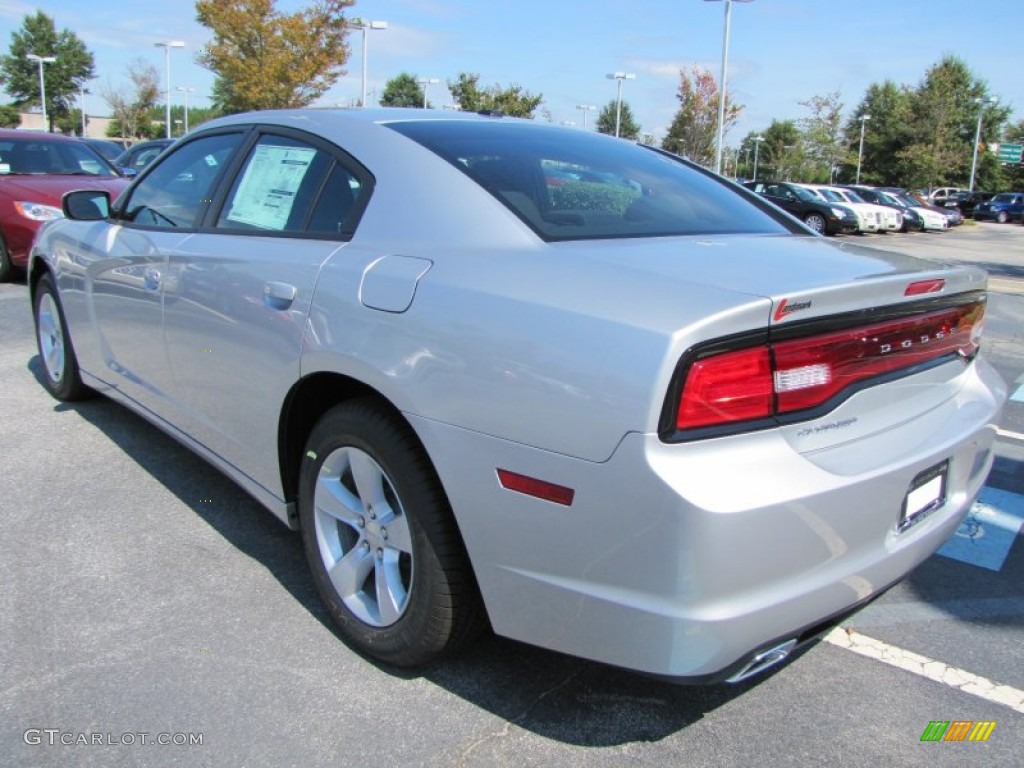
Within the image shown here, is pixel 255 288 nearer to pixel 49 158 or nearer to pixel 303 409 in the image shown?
pixel 303 409

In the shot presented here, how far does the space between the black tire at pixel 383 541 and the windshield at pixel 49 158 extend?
869 cm

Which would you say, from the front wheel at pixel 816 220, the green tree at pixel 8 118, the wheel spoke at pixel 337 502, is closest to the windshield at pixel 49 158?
the wheel spoke at pixel 337 502

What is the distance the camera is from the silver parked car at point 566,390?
1779mm

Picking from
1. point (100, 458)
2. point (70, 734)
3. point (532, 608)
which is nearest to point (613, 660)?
point (532, 608)

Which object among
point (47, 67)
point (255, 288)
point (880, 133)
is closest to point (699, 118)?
point (880, 133)

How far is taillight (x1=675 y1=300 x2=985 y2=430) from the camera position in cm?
177

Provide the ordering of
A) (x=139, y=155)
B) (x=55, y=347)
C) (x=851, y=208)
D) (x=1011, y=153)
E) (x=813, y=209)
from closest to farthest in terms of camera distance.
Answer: (x=55, y=347)
(x=139, y=155)
(x=813, y=209)
(x=851, y=208)
(x=1011, y=153)

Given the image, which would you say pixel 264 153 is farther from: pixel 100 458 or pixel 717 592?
pixel 717 592

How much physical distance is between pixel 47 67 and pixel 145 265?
3389 inches

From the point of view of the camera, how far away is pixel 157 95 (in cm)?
5819

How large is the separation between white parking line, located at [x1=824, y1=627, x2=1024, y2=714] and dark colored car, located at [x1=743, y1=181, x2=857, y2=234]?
24449 mm

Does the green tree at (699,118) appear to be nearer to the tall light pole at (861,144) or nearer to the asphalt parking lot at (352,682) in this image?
the tall light pole at (861,144)

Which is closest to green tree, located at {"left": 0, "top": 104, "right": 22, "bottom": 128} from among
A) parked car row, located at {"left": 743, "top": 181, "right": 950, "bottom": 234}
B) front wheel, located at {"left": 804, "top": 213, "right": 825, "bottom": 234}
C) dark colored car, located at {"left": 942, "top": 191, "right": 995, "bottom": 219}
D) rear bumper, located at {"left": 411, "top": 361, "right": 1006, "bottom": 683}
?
parked car row, located at {"left": 743, "top": 181, "right": 950, "bottom": 234}

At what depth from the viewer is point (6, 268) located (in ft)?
30.5
